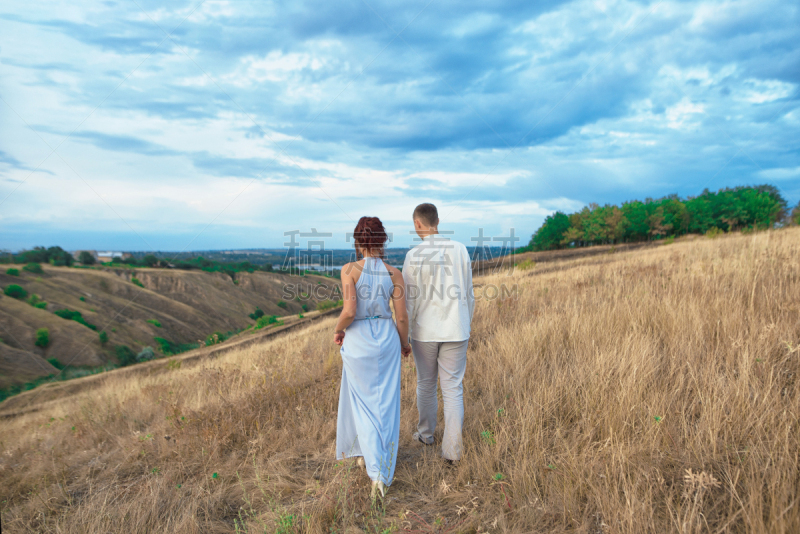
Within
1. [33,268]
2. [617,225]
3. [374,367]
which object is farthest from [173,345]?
[617,225]

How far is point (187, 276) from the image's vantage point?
9325 cm

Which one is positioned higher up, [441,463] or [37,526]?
[441,463]

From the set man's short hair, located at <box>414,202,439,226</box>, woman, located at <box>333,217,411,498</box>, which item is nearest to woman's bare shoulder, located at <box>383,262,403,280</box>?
woman, located at <box>333,217,411,498</box>

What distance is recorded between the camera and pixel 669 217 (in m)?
58.1

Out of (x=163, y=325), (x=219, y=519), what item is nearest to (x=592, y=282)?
(x=219, y=519)

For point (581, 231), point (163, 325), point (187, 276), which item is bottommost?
point (163, 325)

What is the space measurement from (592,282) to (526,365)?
5.11 m

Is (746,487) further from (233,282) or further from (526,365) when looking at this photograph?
(233,282)

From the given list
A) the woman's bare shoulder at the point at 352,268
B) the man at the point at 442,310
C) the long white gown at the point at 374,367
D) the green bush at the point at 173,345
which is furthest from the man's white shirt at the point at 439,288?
the green bush at the point at 173,345

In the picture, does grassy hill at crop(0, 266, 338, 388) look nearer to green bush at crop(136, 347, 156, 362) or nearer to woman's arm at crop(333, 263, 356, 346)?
green bush at crop(136, 347, 156, 362)

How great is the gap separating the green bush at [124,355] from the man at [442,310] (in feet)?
217

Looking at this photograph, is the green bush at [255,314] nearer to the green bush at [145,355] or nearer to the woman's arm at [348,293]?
the green bush at [145,355]

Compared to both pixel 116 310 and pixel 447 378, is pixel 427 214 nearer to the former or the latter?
pixel 447 378

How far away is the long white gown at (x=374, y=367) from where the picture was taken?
3.14 metres
